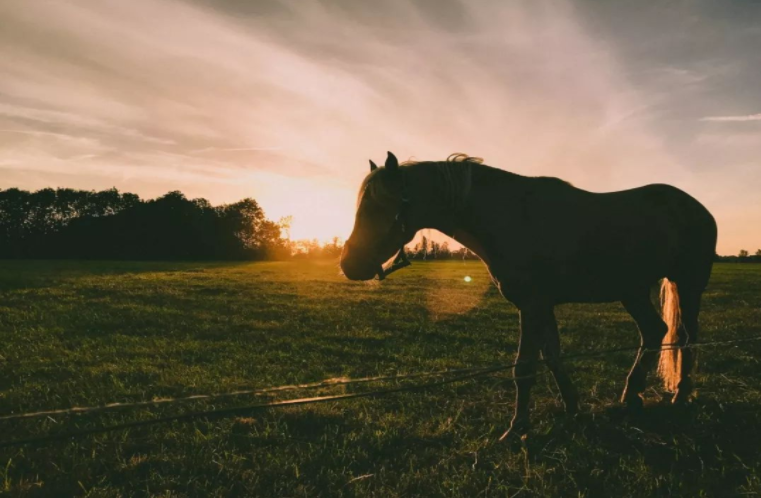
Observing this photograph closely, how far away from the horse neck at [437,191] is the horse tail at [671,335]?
9.33 feet

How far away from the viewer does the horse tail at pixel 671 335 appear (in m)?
4.72

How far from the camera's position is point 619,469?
3.24 metres

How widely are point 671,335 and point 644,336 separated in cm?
75

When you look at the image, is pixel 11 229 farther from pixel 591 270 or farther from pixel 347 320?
pixel 591 270

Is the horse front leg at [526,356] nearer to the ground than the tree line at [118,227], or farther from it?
nearer to the ground

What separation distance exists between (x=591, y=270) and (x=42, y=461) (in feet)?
14.9

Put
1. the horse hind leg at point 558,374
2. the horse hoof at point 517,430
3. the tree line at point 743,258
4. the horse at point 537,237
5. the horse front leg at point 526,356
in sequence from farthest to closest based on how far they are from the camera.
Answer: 1. the tree line at point 743,258
2. the horse hind leg at point 558,374
3. the horse hoof at point 517,430
4. the horse front leg at point 526,356
5. the horse at point 537,237

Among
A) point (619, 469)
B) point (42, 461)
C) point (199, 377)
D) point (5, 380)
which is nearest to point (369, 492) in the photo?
point (619, 469)

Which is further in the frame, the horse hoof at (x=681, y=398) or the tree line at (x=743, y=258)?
the tree line at (x=743, y=258)

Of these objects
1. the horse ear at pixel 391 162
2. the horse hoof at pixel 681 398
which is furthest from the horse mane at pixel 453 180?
the horse hoof at pixel 681 398

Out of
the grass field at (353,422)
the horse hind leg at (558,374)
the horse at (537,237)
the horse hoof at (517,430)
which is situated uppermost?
the horse at (537,237)

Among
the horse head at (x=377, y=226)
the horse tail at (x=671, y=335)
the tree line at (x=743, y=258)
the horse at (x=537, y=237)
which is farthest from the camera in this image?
the tree line at (x=743, y=258)

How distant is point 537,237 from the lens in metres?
3.58

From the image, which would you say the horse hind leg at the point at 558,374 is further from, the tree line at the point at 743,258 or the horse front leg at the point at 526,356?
the tree line at the point at 743,258
